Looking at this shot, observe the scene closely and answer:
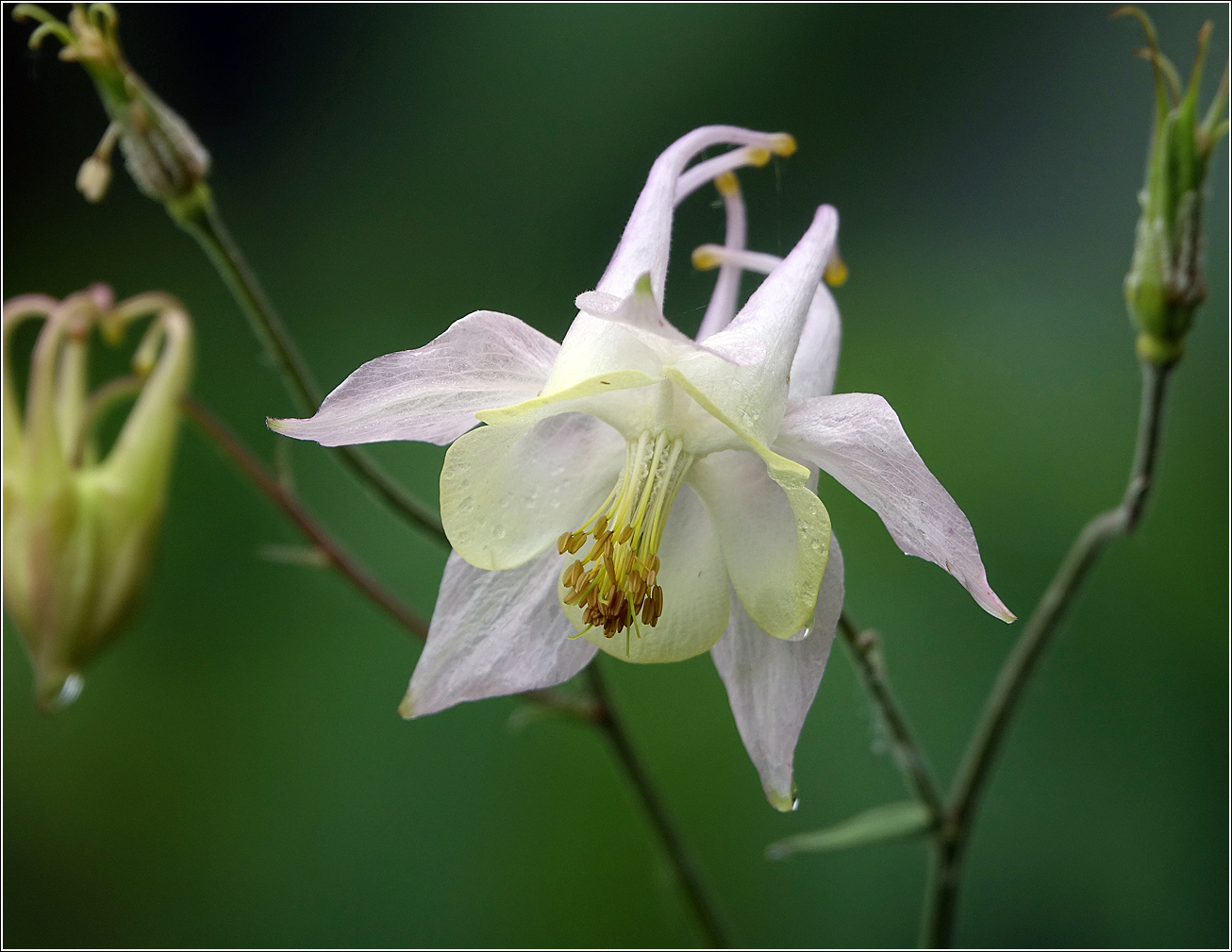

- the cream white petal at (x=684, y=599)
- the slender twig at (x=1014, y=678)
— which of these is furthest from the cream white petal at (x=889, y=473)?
the slender twig at (x=1014, y=678)

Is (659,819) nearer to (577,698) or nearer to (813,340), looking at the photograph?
(577,698)

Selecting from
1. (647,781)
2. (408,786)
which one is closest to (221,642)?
(408,786)

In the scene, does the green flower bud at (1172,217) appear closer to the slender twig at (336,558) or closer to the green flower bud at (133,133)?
the slender twig at (336,558)

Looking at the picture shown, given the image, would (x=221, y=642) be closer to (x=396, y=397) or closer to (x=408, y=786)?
(x=408, y=786)

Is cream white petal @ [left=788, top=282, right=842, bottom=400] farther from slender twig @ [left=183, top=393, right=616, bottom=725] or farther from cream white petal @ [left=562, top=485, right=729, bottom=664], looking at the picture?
slender twig @ [left=183, top=393, right=616, bottom=725]

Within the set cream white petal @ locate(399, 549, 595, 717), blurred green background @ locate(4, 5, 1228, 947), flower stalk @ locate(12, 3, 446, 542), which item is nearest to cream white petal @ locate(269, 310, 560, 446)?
cream white petal @ locate(399, 549, 595, 717)

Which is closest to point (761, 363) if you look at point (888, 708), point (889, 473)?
point (889, 473)
